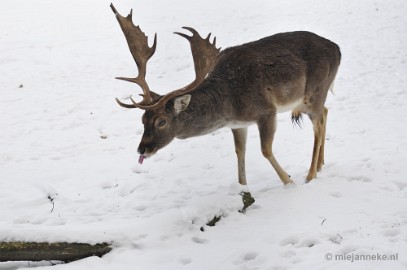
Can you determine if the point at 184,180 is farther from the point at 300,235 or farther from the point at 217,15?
the point at 217,15

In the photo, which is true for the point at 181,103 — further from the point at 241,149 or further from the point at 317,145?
the point at 317,145

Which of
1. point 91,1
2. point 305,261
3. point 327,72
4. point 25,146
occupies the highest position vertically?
point 91,1

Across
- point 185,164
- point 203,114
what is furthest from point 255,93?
point 185,164

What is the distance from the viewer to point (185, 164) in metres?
7.94

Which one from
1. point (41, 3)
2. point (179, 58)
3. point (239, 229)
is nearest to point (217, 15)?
point (179, 58)

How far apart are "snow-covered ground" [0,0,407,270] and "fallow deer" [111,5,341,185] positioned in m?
0.84

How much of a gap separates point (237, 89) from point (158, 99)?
1.03 metres

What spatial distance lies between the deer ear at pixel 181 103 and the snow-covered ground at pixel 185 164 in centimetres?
113

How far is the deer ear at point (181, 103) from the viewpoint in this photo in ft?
18.7

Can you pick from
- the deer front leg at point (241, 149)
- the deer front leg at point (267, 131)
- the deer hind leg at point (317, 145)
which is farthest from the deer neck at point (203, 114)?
the deer hind leg at point (317, 145)

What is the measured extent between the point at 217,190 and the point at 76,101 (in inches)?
211

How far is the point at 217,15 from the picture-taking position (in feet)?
59.0

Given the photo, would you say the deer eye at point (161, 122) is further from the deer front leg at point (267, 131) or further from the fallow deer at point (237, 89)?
the deer front leg at point (267, 131)

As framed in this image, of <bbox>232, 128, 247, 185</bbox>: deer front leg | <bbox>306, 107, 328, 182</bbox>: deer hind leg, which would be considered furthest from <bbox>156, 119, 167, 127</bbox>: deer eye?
<bbox>306, 107, 328, 182</bbox>: deer hind leg
